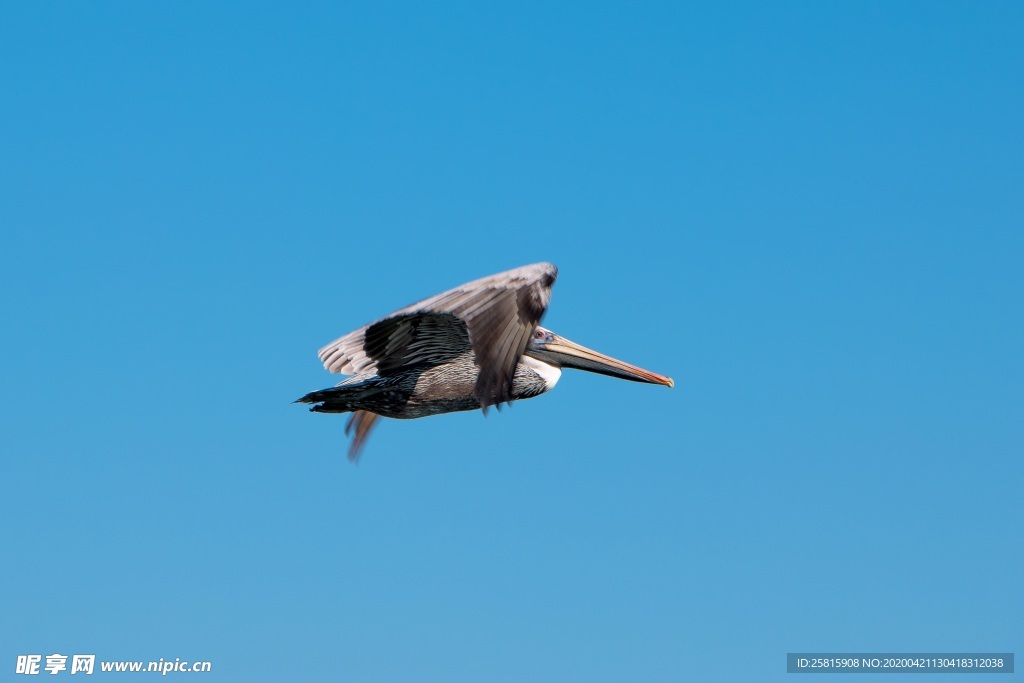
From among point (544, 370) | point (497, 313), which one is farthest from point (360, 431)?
point (497, 313)

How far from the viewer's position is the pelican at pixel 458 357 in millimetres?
12141

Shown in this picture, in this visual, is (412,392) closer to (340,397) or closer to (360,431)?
(340,397)

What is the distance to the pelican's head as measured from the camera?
16.0m

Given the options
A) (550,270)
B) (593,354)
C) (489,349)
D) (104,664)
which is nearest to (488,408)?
(489,349)

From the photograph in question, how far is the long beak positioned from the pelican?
11 mm

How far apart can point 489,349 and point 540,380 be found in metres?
3.48

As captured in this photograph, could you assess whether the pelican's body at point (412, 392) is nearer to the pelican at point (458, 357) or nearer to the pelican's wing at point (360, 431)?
the pelican at point (458, 357)

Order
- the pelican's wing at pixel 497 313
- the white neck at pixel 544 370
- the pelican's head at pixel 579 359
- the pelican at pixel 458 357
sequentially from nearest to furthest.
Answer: the pelican's wing at pixel 497 313 → the pelican at pixel 458 357 → the white neck at pixel 544 370 → the pelican's head at pixel 579 359

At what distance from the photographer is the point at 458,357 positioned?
14.4m

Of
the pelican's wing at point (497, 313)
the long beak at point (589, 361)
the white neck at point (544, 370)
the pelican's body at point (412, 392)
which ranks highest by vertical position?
the long beak at point (589, 361)

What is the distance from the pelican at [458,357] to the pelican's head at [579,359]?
0.01m

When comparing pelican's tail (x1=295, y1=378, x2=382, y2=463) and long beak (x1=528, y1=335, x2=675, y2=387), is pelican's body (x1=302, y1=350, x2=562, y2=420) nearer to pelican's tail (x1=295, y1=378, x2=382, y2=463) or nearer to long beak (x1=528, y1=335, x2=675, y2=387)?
pelican's tail (x1=295, y1=378, x2=382, y2=463)

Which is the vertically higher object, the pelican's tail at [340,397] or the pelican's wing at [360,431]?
the pelican's wing at [360,431]

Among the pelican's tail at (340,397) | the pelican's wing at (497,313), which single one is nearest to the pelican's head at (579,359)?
the pelican's tail at (340,397)
